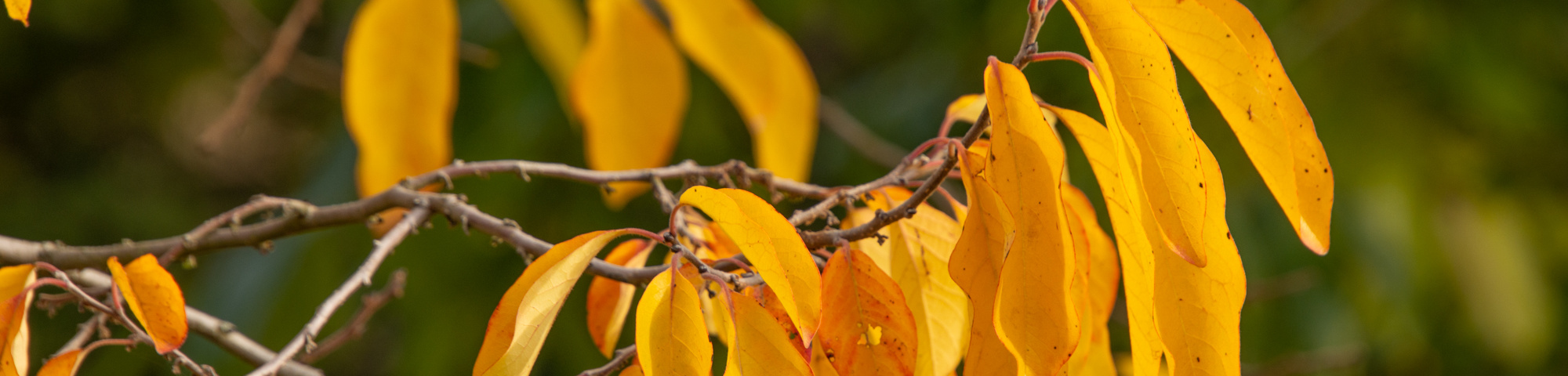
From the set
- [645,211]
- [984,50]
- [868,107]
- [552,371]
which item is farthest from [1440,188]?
[552,371]

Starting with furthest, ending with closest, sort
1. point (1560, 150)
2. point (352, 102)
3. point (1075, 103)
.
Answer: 1. point (1560, 150)
2. point (1075, 103)
3. point (352, 102)

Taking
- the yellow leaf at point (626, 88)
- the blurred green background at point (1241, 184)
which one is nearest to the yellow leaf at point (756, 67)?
the yellow leaf at point (626, 88)

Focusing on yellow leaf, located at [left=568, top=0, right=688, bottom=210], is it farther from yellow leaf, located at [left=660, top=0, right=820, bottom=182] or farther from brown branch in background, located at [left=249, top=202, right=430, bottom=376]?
brown branch in background, located at [left=249, top=202, right=430, bottom=376]

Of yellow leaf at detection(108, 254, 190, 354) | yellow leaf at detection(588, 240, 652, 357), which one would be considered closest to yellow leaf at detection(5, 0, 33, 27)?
yellow leaf at detection(108, 254, 190, 354)

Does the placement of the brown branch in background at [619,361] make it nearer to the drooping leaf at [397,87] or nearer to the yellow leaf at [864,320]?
the yellow leaf at [864,320]

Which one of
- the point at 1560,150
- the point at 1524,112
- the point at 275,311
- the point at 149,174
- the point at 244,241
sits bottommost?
the point at 1560,150

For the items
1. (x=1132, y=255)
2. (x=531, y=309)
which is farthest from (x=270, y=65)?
(x=1132, y=255)

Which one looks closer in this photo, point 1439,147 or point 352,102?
point 352,102

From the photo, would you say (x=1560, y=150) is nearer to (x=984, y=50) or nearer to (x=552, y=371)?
(x=984, y=50)
